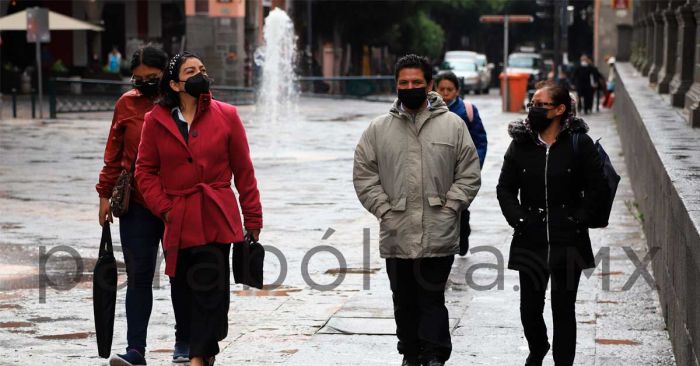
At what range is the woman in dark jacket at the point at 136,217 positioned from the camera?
282 inches

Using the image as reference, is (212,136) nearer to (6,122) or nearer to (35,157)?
(35,157)

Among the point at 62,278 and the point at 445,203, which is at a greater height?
the point at 445,203

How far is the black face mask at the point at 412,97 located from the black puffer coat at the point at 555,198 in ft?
1.55

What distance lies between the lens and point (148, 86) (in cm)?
732

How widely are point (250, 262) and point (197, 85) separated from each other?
89 centimetres

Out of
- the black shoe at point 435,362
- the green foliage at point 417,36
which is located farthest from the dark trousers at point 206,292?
the green foliage at point 417,36

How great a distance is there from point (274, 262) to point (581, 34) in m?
78.3

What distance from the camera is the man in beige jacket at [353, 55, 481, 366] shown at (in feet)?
22.5

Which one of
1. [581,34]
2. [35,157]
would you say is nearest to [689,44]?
[35,157]

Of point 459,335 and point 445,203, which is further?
point 459,335

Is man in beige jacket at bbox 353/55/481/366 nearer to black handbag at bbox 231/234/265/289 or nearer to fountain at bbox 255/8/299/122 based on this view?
black handbag at bbox 231/234/265/289

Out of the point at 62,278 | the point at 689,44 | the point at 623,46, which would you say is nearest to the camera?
the point at 62,278

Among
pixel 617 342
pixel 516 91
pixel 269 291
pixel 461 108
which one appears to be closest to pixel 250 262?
pixel 617 342

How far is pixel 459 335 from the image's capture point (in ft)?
26.6
